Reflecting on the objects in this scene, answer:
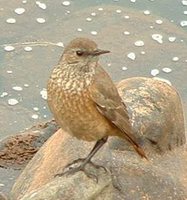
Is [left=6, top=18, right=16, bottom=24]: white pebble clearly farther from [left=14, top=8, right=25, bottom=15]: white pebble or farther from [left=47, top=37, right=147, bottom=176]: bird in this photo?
[left=47, top=37, right=147, bottom=176]: bird

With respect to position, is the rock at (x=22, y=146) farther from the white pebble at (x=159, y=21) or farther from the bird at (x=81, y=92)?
the white pebble at (x=159, y=21)

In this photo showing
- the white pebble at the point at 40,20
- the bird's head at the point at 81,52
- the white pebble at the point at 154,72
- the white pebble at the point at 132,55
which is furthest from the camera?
the white pebble at the point at 40,20

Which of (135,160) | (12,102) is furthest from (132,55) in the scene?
(135,160)

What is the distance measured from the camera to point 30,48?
388 inches

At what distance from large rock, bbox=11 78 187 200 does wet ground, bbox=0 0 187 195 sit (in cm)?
229

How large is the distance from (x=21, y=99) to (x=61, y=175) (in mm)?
3166

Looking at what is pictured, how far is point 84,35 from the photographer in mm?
10031

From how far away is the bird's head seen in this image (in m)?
5.79

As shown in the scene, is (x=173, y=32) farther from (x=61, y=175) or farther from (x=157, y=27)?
(x=61, y=175)

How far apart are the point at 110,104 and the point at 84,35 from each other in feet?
13.4

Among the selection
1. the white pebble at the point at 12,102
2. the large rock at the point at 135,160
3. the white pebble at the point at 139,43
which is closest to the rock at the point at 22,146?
the large rock at the point at 135,160

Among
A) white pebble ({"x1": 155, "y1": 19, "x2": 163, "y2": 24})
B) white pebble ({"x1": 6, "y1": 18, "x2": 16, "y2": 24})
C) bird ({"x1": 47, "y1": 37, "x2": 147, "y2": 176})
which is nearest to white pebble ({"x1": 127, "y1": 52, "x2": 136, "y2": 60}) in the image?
white pebble ({"x1": 155, "y1": 19, "x2": 163, "y2": 24})

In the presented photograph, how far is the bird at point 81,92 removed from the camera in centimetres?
579

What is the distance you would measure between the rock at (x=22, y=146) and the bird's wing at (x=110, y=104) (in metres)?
1.85
